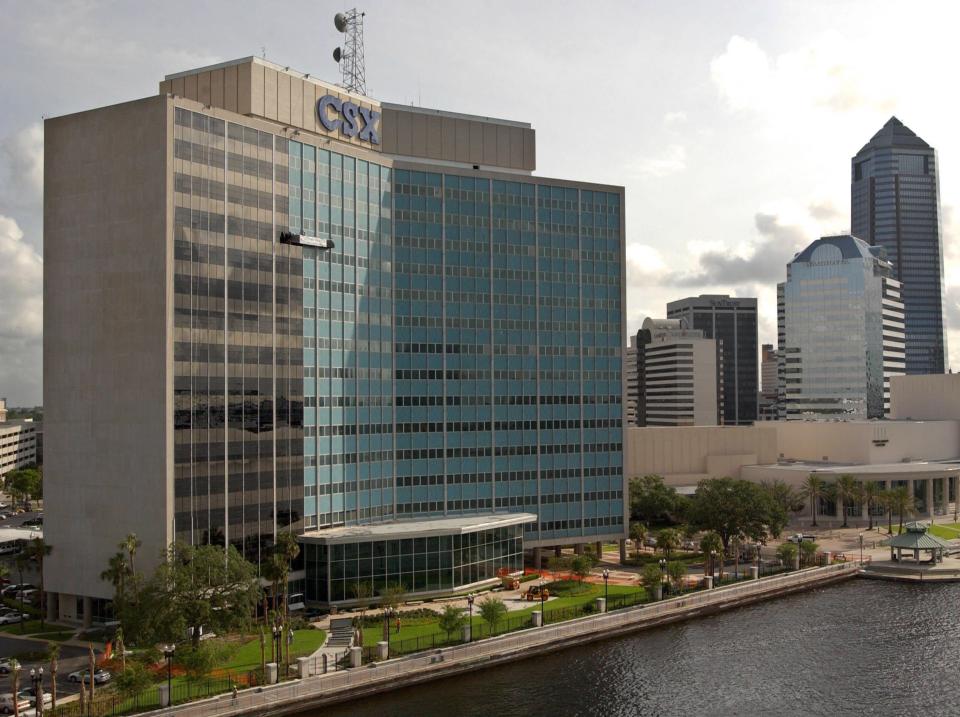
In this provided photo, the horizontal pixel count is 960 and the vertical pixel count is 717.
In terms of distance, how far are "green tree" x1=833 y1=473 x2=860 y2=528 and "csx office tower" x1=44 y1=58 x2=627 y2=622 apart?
208 feet

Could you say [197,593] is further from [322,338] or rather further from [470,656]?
[322,338]

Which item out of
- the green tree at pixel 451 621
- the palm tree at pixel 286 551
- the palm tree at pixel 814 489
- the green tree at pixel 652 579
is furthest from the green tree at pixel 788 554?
the palm tree at pixel 286 551

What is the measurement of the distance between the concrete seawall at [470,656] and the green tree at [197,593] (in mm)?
10364

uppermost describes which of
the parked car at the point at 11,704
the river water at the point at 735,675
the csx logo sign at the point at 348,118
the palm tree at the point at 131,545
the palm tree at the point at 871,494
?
the csx logo sign at the point at 348,118

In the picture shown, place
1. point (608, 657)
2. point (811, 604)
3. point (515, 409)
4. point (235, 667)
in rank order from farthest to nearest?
1. point (515, 409)
2. point (811, 604)
3. point (608, 657)
4. point (235, 667)

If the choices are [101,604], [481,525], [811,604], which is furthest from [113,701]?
[811,604]

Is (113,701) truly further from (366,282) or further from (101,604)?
(366,282)

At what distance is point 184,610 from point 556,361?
220 ft

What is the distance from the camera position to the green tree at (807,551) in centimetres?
13075

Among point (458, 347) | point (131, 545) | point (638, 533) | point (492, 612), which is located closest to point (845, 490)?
point (638, 533)

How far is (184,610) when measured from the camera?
8194cm

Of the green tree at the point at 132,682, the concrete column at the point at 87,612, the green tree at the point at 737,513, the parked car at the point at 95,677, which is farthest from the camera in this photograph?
the green tree at the point at 737,513

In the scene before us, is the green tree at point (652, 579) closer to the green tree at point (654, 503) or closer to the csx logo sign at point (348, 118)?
the green tree at point (654, 503)

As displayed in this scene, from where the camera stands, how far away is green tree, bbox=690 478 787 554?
131375mm
